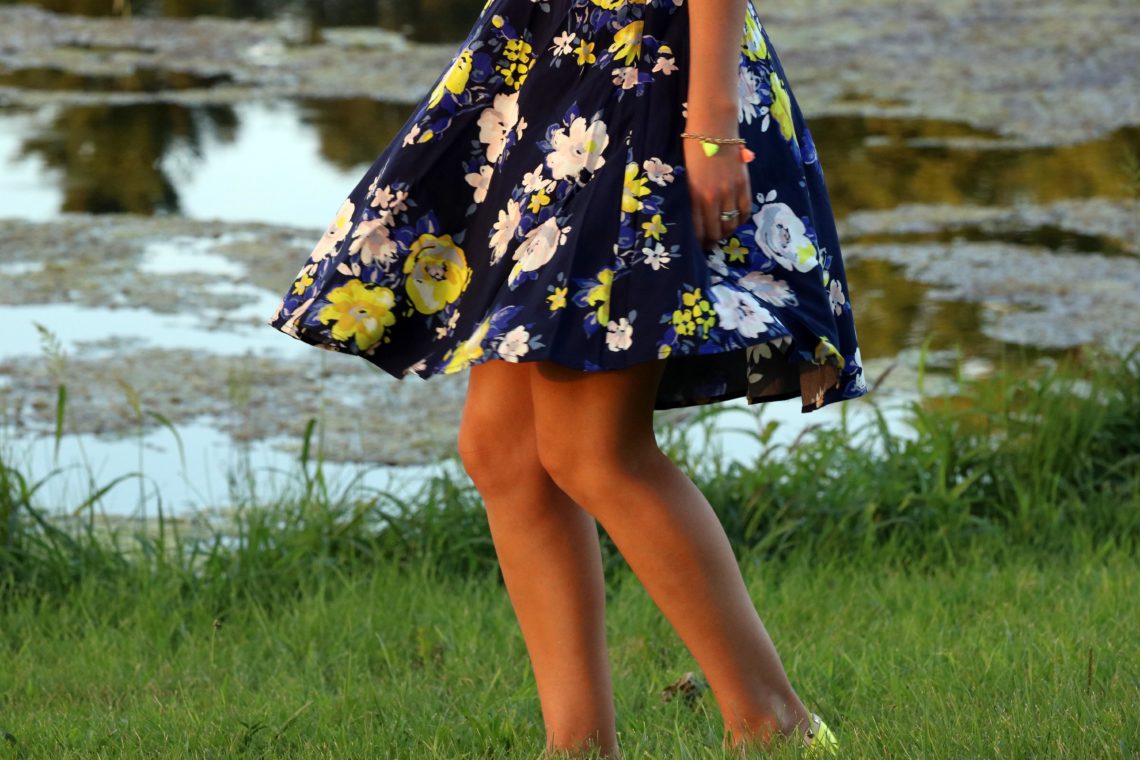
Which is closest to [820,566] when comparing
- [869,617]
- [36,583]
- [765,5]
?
[869,617]

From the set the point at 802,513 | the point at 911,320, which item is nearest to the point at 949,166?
the point at 911,320

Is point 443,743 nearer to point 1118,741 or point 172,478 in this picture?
point 1118,741

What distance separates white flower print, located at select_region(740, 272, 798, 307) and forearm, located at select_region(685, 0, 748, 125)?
168mm

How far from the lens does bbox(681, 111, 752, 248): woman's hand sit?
171 cm

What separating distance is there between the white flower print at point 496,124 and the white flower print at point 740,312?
348 mm

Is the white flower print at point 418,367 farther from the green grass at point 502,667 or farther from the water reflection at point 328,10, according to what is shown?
the water reflection at point 328,10

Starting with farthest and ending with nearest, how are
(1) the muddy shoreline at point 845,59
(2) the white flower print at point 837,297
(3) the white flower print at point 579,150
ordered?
(1) the muddy shoreline at point 845,59, (2) the white flower print at point 837,297, (3) the white flower print at point 579,150

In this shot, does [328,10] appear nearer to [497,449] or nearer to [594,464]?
[497,449]

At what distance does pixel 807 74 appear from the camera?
888 centimetres

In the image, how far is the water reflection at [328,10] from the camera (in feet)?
34.2

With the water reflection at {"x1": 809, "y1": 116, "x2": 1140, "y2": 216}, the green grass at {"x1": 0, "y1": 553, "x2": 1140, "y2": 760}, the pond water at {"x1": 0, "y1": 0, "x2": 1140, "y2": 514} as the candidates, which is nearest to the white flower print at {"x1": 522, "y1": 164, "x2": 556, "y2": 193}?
the green grass at {"x1": 0, "y1": 553, "x2": 1140, "y2": 760}

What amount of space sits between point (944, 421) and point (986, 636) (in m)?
0.94

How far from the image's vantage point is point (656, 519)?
1.79 m

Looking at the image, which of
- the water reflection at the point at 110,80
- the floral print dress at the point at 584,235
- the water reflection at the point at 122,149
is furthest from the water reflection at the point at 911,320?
the water reflection at the point at 110,80
